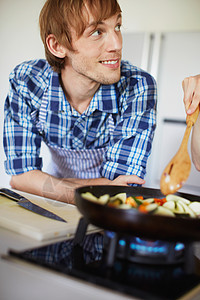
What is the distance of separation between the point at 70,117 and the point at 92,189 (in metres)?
0.75

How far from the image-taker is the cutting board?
0.80 meters

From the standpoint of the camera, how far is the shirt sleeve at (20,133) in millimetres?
1500

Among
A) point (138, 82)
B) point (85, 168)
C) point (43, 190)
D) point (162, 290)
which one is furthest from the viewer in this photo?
point (85, 168)

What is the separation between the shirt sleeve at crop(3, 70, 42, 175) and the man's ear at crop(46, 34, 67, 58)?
18 centimetres

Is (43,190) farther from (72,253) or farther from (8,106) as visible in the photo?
(72,253)

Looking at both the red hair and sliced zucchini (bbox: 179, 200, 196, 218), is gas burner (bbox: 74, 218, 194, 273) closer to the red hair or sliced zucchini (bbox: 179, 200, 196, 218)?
sliced zucchini (bbox: 179, 200, 196, 218)

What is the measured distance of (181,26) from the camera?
121 inches

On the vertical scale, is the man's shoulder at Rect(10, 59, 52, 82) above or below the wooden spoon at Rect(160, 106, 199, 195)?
above

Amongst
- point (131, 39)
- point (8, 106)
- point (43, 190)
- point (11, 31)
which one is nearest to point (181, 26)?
point (131, 39)

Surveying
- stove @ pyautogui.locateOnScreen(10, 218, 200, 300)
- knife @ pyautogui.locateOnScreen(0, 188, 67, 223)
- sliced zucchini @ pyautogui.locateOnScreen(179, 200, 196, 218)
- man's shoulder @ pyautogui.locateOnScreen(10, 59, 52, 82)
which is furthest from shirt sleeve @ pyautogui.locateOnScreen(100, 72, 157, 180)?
stove @ pyautogui.locateOnScreen(10, 218, 200, 300)

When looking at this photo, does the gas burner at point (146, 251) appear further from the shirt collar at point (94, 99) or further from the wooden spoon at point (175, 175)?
the shirt collar at point (94, 99)

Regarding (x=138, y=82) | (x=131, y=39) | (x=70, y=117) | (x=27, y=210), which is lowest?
(x=27, y=210)

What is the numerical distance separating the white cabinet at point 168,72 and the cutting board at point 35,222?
2002mm

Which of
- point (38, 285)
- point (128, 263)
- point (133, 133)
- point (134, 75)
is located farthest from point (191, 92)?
point (38, 285)
